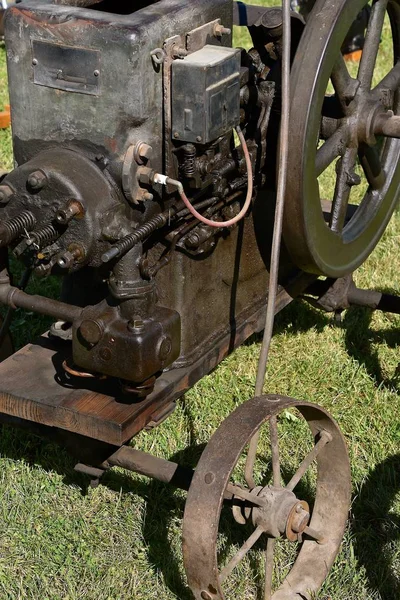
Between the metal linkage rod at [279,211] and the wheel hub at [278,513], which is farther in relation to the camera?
the wheel hub at [278,513]

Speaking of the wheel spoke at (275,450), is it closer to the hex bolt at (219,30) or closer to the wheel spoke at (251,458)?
the wheel spoke at (251,458)

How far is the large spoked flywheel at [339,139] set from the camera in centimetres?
250

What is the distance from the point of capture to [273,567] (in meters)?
2.73

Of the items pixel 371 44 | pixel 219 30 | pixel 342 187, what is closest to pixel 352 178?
pixel 342 187

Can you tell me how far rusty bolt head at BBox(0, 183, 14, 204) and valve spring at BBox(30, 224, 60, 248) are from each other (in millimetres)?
118

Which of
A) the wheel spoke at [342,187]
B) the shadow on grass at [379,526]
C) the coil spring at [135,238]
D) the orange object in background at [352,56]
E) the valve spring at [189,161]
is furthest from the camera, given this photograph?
the orange object in background at [352,56]

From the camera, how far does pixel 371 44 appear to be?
287 centimetres

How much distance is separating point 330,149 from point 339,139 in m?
0.05

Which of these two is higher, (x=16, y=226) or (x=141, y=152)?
(x=141, y=152)

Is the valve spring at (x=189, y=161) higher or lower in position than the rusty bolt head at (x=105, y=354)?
higher

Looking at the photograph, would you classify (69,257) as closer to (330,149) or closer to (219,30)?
(219,30)

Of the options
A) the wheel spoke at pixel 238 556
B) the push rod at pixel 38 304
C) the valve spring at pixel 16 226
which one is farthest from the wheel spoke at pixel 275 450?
the valve spring at pixel 16 226

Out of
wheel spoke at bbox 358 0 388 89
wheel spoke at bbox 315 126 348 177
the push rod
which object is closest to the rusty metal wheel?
the push rod

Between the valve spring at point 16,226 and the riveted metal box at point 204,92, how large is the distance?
412 mm
